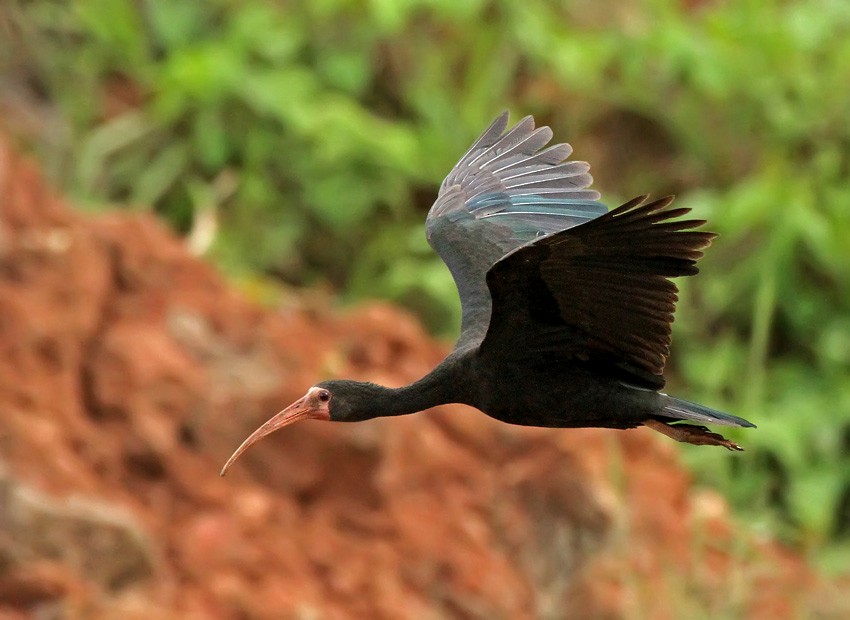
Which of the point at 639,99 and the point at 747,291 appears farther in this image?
the point at 639,99

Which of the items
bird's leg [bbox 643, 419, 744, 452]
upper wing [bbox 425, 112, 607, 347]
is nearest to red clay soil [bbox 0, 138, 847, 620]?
upper wing [bbox 425, 112, 607, 347]

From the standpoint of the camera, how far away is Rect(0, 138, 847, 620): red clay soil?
21.9 feet

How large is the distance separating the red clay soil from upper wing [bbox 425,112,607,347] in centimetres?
141

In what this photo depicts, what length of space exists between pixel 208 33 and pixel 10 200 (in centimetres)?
316

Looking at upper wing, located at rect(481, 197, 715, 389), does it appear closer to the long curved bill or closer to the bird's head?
the bird's head

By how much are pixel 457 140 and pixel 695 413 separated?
17.8 ft

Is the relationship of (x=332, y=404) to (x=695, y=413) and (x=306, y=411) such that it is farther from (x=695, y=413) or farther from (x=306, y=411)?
(x=695, y=413)

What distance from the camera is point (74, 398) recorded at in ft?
22.9

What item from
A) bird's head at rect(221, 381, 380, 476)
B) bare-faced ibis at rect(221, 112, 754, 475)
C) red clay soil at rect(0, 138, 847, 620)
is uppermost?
red clay soil at rect(0, 138, 847, 620)

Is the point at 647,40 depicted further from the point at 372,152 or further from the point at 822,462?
the point at 822,462

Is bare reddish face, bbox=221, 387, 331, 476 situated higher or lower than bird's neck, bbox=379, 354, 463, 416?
higher

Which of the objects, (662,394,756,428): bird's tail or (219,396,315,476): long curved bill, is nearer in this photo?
(662,394,756,428): bird's tail

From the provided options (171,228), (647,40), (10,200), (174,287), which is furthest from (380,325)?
(647,40)

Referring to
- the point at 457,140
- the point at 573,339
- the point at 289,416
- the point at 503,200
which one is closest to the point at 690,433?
the point at 573,339
